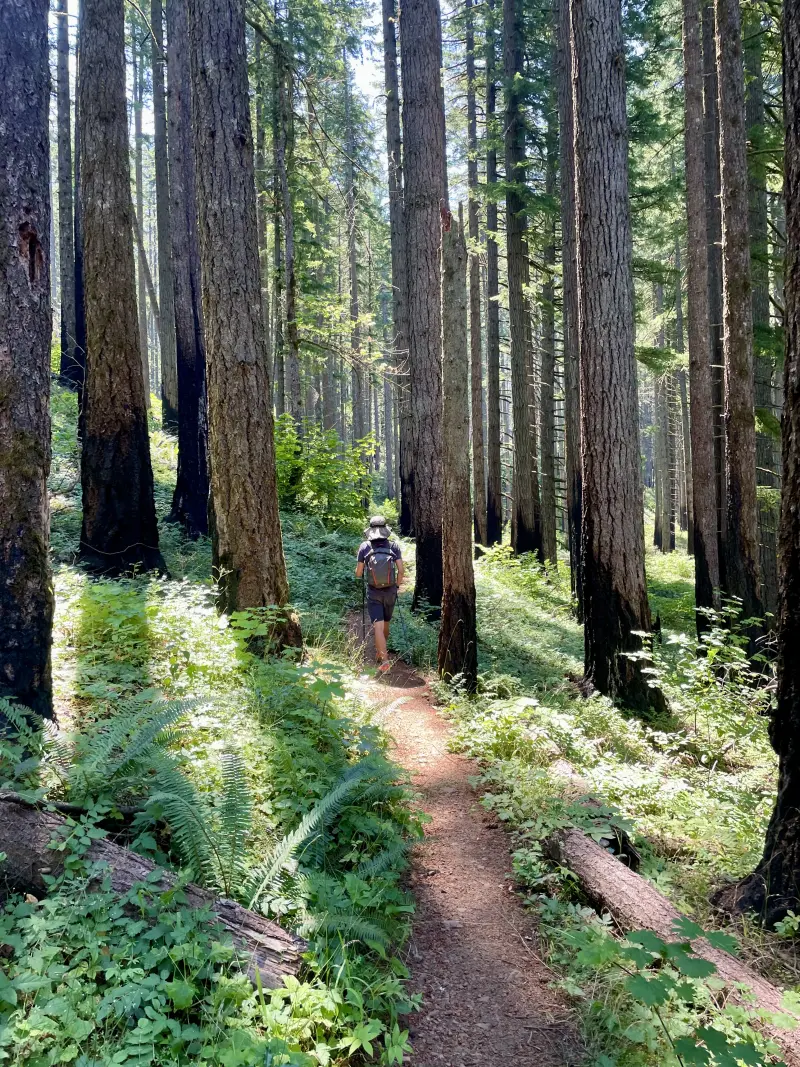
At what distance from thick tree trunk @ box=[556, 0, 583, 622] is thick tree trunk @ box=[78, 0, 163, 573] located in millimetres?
7798

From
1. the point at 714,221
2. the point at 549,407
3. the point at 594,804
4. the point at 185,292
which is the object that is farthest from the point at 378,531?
the point at 549,407

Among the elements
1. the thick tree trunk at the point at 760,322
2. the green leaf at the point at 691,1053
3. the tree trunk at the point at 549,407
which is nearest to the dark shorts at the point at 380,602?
the green leaf at the point at 691,1053

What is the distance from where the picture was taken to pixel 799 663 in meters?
3.54

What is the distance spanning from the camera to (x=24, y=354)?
3.93m

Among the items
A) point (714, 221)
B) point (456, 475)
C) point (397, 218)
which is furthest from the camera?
point (397, 218)

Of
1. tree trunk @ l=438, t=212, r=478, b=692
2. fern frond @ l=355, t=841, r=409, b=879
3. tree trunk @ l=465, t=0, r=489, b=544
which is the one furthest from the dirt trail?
tree trunk @ l=465, t=0, r=489, b=544

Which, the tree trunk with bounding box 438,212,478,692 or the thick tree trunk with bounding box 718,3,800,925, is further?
the tree trunk with bounding box 438,212,478,692

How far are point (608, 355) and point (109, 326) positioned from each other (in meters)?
5.92

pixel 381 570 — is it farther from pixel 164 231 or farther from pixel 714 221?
pixel 164 231

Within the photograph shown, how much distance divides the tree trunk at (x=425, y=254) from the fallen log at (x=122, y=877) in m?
8.04

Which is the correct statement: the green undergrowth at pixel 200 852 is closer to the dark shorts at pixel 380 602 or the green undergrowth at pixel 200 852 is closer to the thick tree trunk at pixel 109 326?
the thick tree trunk at pixel 109 326

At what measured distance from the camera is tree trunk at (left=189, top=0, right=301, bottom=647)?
6520 millimetres

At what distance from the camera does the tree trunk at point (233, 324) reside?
652 cm

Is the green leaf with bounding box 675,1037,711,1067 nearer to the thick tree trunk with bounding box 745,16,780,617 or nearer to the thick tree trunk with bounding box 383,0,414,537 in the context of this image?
the thick tree trunk with bounding box 745,16,780,617
